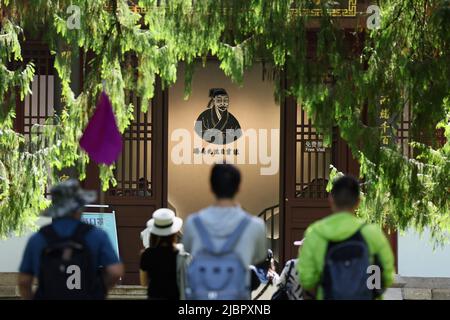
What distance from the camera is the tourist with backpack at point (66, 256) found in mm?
6824

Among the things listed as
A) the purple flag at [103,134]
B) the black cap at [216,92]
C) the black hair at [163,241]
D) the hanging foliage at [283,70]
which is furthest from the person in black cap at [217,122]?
the black hair at [163,241]

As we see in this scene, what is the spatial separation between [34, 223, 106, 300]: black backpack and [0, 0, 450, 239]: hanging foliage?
414 cm

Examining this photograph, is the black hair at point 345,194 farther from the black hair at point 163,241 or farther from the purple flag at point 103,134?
the purple flag at point 103,134

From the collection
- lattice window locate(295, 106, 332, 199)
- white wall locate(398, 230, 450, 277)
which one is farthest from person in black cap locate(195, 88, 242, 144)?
white wall locate(398, 230, 450, 277)

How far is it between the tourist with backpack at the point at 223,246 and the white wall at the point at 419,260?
8.45m

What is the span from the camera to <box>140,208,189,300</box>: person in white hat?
7.96 metres

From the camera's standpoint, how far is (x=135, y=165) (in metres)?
15.7

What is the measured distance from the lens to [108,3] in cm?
1123
